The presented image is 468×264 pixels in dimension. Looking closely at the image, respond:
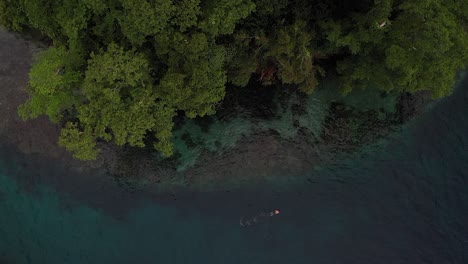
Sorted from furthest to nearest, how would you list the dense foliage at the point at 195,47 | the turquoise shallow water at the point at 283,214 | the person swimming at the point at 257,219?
the person swimming at the point at 257,219 → the turquoise shallow water at the point at 283,214 → the dense foliage at the point at 195,47

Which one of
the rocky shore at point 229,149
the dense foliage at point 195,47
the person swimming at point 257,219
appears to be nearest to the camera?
the dense foliage at point 195,47

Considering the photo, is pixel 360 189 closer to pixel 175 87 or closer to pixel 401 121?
pixel 401 121

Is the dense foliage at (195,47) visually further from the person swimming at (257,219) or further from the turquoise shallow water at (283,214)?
the person swimming at (257,219)

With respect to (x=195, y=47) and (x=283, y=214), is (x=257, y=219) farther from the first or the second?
(x=195, y=47)

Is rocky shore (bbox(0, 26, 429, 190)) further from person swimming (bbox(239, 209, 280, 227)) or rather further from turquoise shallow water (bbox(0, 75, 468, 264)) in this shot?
person swimming (bbox(239, 209, 280, 227))

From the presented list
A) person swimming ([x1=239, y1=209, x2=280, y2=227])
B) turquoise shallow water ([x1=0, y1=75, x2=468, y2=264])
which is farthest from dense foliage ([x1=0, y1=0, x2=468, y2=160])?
person swimming ([x1=239, y1=209, x2=280, y2=227])

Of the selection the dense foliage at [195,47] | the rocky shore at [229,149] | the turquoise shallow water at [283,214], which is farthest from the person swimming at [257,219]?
the dense foliage at [195,47]

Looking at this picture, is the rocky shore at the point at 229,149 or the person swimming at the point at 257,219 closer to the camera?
the person swimming at the point at 257,219
